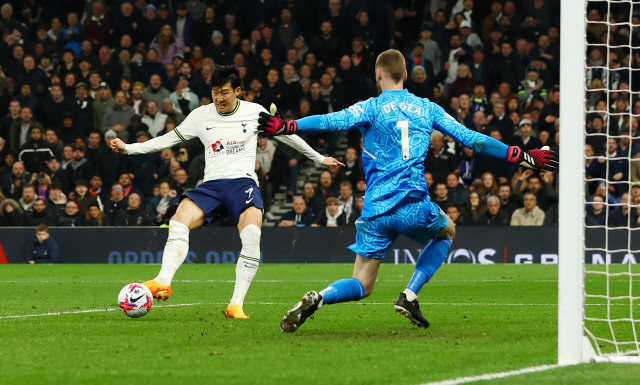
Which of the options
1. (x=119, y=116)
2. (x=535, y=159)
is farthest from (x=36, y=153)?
(x=535, y=159)

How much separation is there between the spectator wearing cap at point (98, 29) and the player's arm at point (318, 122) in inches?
640

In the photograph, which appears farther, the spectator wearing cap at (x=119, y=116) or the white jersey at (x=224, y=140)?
the spectator wearing cap at (x=119, y=116)

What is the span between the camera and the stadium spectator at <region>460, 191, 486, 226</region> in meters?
16.6

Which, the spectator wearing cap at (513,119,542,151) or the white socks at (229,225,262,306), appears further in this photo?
the spectator wearing cap at (513,119,542,151)

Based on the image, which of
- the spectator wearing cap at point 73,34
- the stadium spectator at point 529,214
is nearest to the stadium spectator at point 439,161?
the stadium spectator at point 529,214

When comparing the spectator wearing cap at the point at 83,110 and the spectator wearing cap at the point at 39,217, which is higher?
the spectator wearing cap at the point at 83,110

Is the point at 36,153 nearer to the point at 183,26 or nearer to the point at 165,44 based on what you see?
the point at 165,44

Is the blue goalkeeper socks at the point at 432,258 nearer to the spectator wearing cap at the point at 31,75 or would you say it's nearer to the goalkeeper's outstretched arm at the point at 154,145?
the goalkeeper's outstretched arm at the point at 154,145

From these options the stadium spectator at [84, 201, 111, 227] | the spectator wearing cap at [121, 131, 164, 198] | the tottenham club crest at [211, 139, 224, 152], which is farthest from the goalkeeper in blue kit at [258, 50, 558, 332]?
the spectator wearing cap at [121, 131, 164, 198]

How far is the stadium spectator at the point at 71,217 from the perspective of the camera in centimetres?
1761

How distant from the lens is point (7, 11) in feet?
71.8

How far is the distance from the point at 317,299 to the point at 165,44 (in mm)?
15758

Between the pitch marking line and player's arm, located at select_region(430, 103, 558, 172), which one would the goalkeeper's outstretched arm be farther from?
the pitch marking line

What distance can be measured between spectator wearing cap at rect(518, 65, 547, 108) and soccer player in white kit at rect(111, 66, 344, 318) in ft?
37.8
